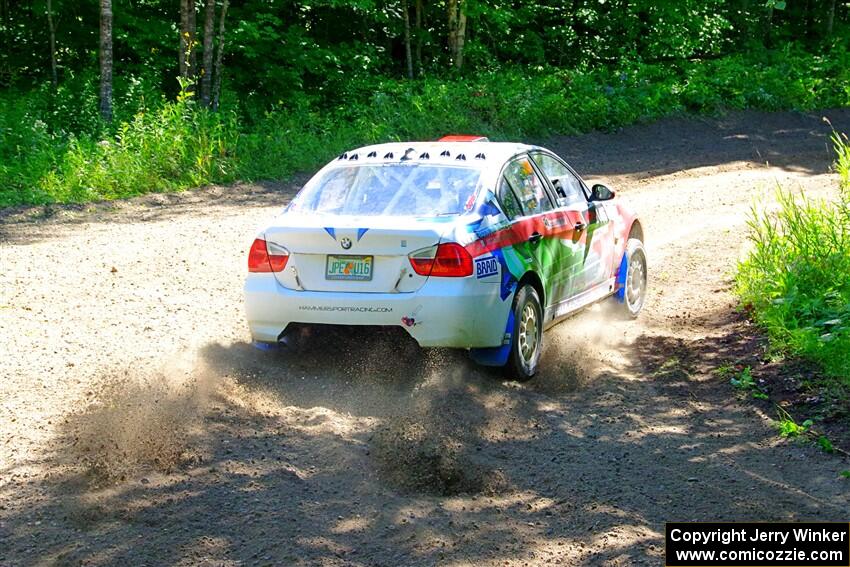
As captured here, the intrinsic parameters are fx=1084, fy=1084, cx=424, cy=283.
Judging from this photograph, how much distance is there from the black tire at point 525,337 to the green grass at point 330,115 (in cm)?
947

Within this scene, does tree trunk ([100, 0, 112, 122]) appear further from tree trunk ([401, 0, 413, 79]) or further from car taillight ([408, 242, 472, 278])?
car taillight ([408, 242, 472, 278])

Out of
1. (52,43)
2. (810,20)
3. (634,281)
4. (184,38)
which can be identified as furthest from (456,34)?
(634,281)

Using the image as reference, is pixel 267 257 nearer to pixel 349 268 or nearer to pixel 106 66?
pixel 349 268

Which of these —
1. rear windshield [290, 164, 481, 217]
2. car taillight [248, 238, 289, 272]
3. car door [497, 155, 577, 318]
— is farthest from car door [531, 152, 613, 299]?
car taillight [248, 238, 289, 272]

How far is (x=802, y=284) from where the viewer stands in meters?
9.45

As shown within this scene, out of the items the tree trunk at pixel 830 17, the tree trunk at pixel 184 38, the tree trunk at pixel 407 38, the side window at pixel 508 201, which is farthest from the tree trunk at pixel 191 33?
the tree trunk at pixel 830 17

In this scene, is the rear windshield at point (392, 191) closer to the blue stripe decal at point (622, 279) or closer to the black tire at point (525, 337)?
the black tire at point (525, 337)

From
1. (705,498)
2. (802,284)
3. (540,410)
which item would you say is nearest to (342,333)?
(540,410)

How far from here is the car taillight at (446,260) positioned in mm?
7219

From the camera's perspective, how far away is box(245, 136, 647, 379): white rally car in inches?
285

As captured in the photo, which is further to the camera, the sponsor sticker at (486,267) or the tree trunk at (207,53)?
the tree trunk at (207,53)

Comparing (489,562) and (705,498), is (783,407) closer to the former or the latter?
(705,498)

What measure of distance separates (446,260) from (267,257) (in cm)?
131

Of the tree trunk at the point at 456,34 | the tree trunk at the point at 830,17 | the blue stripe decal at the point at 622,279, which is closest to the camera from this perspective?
the blue stripe decal at the point at 622,279
